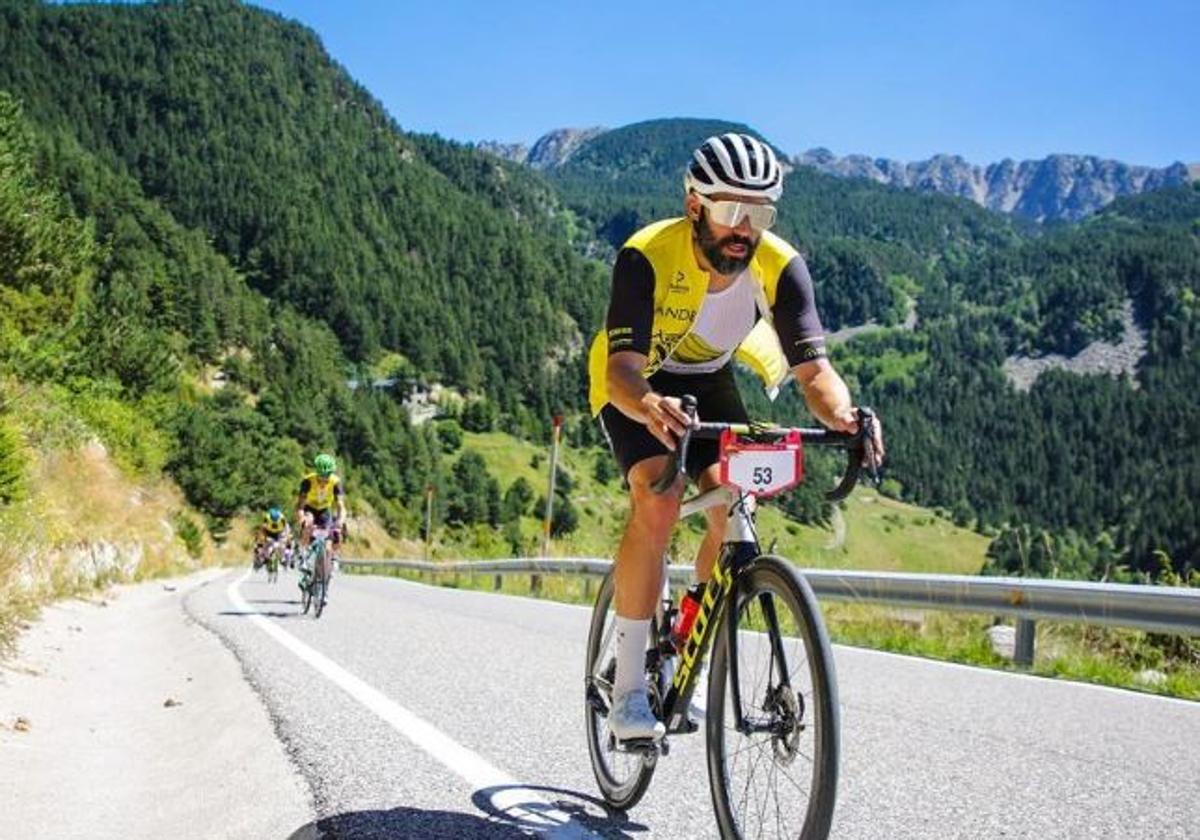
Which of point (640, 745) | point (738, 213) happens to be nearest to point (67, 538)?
point (640, 745)

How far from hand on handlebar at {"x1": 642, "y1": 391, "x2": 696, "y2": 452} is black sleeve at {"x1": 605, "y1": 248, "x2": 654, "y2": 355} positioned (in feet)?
1.32

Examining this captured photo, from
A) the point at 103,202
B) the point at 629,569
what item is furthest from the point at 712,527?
the point at 103,202

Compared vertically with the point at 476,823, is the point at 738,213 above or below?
above

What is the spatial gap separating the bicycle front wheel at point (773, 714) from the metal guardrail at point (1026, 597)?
2.60 meters

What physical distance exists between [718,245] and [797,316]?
1.29ft

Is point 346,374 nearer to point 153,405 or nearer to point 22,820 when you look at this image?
point 153,405

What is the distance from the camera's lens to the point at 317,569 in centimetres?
→ 1293

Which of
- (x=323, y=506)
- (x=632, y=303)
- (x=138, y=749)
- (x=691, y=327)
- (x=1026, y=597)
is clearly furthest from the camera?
(x=323, y=506)

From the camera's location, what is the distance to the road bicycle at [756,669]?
8.80 ft

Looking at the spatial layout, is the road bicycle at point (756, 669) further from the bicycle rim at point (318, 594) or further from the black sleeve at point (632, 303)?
the bicycle rim at point (318, 594)

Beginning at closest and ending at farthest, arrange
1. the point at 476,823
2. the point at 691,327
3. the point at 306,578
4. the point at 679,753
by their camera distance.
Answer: the point at 476,823 < the point at 691,327 < the point at 679,753 < the point at 306,578

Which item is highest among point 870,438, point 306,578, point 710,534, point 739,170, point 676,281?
Answer: point 739,170

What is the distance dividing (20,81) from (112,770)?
227 metres

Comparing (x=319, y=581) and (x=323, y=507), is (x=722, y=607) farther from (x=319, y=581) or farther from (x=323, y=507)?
(x=323, y=507)
